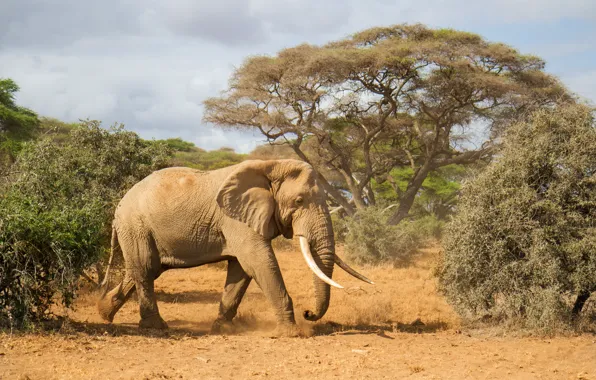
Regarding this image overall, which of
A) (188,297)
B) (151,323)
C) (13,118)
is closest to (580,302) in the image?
(151,323)

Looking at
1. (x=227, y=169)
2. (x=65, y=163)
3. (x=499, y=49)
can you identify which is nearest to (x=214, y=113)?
(x=499, y=49)

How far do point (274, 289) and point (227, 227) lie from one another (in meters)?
1.13

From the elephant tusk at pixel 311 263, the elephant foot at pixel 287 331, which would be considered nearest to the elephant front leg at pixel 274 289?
the elephant foot at pixel 287 331

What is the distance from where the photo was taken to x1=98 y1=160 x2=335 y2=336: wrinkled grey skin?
9.62 m

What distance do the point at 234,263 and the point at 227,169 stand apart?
1.38 metres

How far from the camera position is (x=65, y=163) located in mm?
12344

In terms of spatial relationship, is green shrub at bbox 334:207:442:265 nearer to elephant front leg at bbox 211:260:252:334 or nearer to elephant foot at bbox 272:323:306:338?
elephant front leg at bbox 211:260:252:334

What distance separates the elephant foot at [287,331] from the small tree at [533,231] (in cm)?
251

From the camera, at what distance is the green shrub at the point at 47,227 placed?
8641 mm

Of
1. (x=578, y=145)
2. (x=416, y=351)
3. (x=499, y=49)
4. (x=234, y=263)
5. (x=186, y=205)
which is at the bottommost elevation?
(x=416, y=351)

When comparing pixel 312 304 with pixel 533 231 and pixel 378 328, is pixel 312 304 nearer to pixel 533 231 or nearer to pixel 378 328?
pixel 378 328

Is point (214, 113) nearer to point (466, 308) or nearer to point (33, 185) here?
point (33, 185)

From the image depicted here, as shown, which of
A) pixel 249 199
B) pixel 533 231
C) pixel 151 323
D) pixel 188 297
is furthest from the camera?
pixel 188 297

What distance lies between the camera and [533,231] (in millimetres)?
9727
